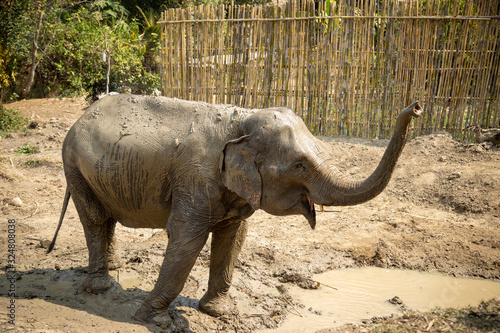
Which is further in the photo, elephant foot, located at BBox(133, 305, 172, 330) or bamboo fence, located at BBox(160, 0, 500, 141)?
bamboo fence, located at BBox(160, 0, 500, 141)

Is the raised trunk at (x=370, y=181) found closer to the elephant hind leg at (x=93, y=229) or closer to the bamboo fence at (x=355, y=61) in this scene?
the elephant hind leg at (x=93, y=229)

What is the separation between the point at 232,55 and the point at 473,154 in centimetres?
571

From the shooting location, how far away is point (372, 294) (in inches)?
247

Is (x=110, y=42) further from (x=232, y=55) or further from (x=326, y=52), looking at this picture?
(x=326, y=52)

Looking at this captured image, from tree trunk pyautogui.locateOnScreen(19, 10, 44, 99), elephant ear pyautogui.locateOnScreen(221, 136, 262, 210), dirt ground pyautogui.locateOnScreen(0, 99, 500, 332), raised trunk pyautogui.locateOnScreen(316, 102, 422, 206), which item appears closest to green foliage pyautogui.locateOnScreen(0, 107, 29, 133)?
dirt ground pyautogui.locateOnScreen(0, 99, 500, 332)

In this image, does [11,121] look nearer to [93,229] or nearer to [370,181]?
[93,229]

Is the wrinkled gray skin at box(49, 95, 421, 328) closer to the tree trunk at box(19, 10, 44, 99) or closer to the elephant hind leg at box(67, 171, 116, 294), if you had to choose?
the elephant hind leg at box(67, 171, 116, 294)

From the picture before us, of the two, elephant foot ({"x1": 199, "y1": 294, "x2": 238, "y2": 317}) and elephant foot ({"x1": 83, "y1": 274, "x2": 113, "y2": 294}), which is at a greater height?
elephant foot ({"x1": 83, "y1": 274, "x2": 113, "y2": 294})

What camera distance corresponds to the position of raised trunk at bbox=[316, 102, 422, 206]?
11.4ft

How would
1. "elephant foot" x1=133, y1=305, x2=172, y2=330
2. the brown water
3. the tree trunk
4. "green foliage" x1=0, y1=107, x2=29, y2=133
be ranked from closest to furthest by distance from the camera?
"elephant foot" x1=133, y1=305, x2=172, y2=330 → the brown water → "green foliage" x1=0, y1=107, x2=29, y2=133 → the tree trunk

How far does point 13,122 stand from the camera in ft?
42.7

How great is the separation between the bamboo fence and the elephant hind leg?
6657 mm

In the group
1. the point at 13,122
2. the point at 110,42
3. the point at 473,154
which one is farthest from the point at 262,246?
the point at 110,42

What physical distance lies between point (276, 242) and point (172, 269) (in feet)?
10.2
